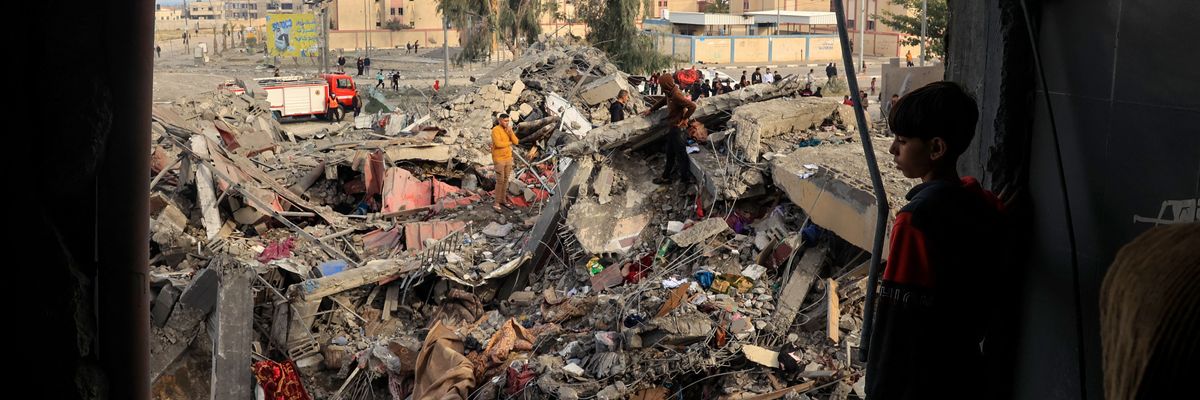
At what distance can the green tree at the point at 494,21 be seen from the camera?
38.2m

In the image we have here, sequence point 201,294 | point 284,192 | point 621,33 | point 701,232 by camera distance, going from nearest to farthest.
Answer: point 201,294 → point 701,232 → point 284,192 → point 621,33

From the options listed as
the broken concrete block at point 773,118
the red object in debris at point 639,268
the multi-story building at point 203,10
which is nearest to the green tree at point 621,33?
the broken concrete block at point 773,118

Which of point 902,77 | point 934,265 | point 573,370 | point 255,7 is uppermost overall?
point 255,7

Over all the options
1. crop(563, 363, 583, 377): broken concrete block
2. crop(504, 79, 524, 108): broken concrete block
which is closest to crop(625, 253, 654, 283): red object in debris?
crop(563, 363, 583, 377): broken concrete block

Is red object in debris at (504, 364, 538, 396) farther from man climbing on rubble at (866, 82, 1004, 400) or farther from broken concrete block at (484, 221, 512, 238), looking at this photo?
man climbing on rubble at (866, 82, 1004, 400)

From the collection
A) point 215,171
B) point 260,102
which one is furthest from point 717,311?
point 260,102

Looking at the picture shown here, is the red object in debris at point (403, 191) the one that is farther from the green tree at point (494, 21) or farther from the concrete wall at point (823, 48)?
the concrete wall at point (823, 48)

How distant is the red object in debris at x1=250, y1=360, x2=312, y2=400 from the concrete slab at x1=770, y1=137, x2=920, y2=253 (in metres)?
4.41

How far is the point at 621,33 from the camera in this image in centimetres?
3462
